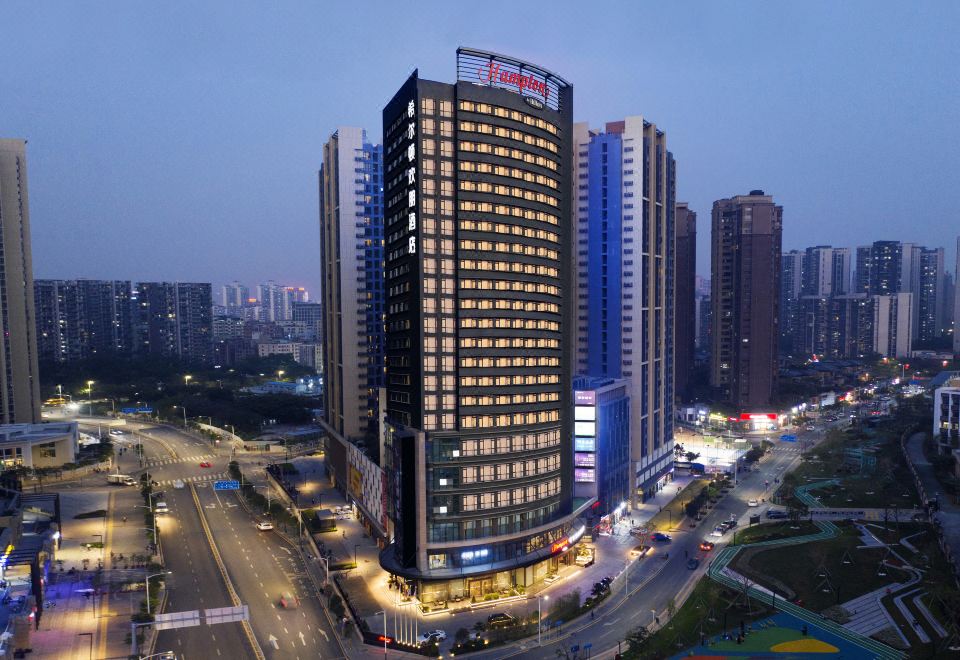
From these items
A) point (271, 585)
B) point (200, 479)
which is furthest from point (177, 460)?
point (271, 585)

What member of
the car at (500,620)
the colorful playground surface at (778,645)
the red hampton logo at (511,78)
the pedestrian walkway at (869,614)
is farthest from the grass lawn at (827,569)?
the red hampton logo at (511,78)

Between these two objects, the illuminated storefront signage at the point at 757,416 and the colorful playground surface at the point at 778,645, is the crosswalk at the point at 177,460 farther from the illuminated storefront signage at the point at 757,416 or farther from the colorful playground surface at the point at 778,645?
the illuminated storefront signage at the point at 757,416

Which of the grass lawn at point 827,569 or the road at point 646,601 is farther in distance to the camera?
the grass lawn at point 827,569

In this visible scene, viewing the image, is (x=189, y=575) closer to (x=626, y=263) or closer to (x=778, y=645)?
(x=778, y=645)

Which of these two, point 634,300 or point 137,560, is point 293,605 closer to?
point 137,560

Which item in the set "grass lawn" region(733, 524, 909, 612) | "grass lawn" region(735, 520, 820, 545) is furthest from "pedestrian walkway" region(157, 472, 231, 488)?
"grass lawn" region(733, 524, 909, 612)
